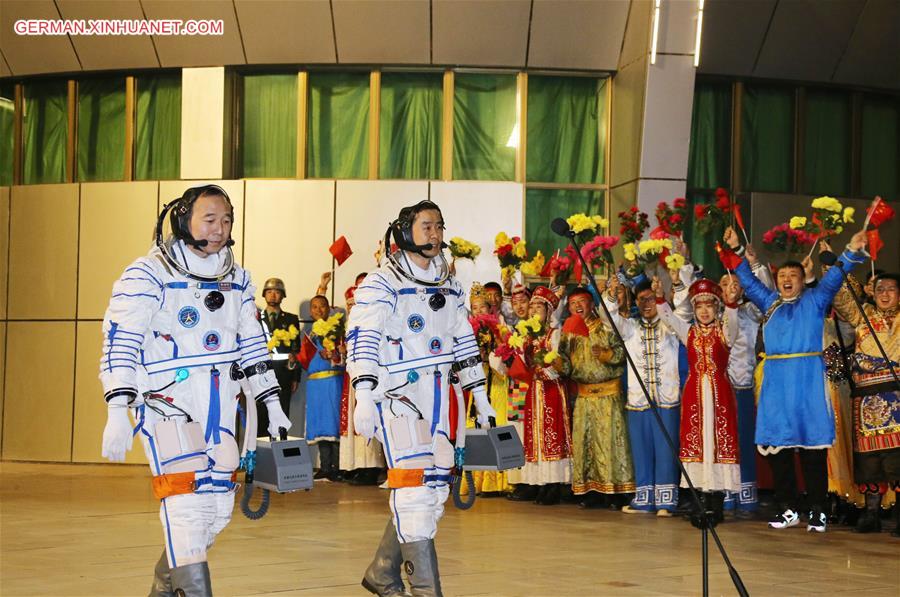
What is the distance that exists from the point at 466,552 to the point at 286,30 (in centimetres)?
890

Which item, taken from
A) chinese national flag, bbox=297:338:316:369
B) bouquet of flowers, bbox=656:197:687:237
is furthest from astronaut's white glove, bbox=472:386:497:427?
chinese national flag, bbox=297:338:316:369

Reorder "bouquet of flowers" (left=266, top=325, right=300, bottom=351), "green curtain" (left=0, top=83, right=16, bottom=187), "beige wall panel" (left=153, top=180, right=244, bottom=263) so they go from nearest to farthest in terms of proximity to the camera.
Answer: "bouquet of flowers" (left=266, top=325, right=300, bottom=351) → "beige wall panel" (left=153, top=180, right=244, bottom=263) → "green curtain" (left=0, top=83, right=16, bottom=187)

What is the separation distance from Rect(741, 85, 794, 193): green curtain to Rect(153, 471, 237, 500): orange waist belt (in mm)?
11866

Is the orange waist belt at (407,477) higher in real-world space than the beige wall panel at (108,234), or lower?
lower

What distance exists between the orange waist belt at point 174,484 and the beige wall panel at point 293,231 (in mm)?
10242

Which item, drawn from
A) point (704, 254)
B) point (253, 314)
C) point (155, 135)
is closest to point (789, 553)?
point (253, 314)

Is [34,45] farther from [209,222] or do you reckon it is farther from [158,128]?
[209,222]

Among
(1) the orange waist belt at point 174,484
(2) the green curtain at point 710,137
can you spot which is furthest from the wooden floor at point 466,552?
(2) the green curtain at point 710,137

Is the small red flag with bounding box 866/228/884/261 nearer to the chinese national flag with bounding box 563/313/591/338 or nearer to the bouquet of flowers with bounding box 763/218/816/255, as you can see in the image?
the bouquet of flowers with bounding box 763/218/816/255

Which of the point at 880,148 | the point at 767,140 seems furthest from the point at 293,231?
the point at 880,148

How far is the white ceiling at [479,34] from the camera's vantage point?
49.9 feet

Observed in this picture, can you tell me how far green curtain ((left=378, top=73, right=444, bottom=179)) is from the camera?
15930 millimetres

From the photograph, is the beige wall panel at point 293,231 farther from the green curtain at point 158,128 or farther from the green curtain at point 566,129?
the green curtain at point 566,129

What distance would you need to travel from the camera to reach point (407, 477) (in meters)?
6.17
